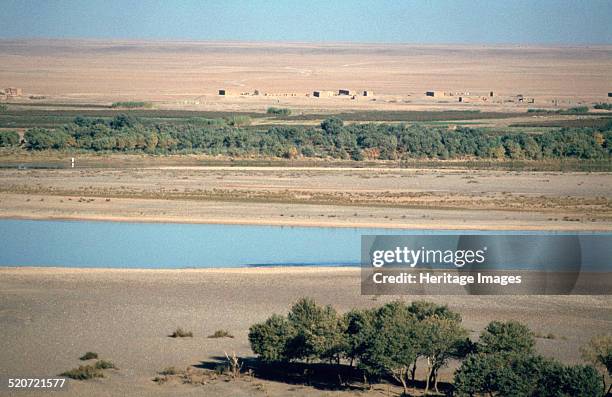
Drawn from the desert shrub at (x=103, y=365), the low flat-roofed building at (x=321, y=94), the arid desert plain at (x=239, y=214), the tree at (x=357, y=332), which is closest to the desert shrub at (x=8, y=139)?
the arid desert plain at (x=239, y=214)

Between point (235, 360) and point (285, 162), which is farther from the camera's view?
point (285, 162)

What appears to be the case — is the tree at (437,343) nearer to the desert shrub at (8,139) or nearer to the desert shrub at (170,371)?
the desert shrub at (170,371)

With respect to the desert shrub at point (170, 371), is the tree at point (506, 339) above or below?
above

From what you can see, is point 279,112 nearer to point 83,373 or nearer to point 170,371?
point 170,371

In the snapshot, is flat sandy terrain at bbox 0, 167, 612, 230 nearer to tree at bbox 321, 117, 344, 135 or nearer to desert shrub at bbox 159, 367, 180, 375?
tree at bbox 321, 117, 344, 135

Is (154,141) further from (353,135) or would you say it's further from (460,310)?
(460,310)

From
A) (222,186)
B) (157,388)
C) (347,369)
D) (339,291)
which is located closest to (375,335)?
(347,369)

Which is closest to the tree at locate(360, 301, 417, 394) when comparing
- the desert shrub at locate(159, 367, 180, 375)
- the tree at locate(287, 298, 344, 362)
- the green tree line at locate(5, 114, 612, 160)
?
the tree at locate(287, 298, 344, 362)
